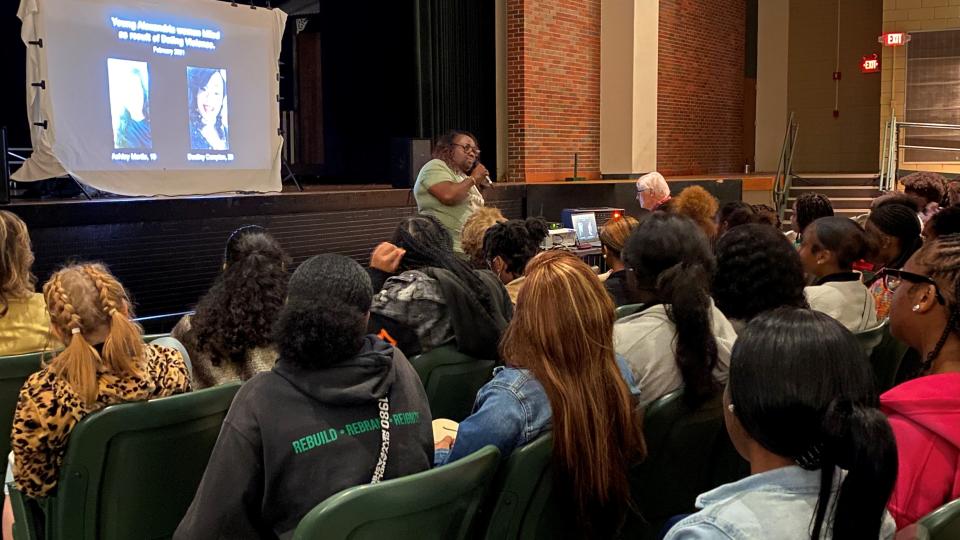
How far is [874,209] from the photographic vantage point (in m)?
3.85

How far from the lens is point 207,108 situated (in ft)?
23.3

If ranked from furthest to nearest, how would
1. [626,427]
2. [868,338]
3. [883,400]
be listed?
[868,338], [626,427], [883,400]

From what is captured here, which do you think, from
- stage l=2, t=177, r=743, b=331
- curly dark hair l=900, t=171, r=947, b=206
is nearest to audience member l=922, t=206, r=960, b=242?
curly dark hair l=900, t=171, r=947, b=206

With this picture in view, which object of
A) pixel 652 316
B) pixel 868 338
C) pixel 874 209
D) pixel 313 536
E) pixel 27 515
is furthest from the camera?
pixel 874 209

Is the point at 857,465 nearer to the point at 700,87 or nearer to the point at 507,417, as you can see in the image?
the point at 507,417

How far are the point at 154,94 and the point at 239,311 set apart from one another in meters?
4.91

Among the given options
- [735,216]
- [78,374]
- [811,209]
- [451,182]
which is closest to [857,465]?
[78,374]

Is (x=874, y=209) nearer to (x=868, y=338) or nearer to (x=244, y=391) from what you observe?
(x=868, y=338)

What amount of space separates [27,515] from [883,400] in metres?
1.91

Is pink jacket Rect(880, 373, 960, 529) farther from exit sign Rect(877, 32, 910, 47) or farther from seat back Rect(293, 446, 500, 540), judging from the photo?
exit sign Rect(877, 32, 910, 47)

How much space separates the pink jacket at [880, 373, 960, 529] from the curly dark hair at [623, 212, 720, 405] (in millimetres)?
592

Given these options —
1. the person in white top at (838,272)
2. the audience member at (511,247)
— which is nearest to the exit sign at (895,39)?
the person in white top at (838,272)

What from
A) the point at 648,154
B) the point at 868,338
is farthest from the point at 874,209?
the point at 648,154

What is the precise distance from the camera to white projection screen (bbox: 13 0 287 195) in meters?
6.00
